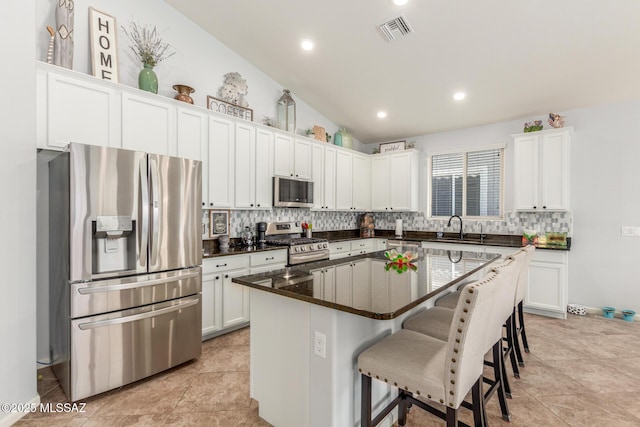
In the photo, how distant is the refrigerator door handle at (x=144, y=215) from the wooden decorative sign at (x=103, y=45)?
1.08 meters

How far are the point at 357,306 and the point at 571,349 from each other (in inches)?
124

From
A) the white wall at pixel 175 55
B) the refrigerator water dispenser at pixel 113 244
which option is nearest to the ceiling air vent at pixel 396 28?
the white wall at pixel 175 55

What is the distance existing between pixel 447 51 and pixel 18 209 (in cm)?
417

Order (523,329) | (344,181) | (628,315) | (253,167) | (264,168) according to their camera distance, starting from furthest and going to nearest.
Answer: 1. (344,181)
2. (264,168)
3. (253,167)
4. (628,315)
5. (523,329)

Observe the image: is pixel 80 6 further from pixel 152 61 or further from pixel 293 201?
pixel 293 201

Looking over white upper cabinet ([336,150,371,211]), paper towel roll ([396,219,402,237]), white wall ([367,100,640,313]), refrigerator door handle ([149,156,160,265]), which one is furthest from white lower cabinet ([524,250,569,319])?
refrigerator door handle ([149,156,160,265])

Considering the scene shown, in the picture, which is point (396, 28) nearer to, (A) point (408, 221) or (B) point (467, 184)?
(B) point (467, 184)

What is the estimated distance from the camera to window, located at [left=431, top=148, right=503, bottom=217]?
16.3ft

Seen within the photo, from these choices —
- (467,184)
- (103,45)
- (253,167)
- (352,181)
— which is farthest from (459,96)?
(103,45)

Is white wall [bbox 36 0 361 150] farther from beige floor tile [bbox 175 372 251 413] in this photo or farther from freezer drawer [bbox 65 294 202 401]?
beige floor tile [bbox 175 372 251 413]

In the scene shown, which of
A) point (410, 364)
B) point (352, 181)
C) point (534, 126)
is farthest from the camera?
point (352, 181)

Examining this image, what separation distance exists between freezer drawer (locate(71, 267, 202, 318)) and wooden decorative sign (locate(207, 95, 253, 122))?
216cm

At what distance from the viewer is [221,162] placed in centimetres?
359

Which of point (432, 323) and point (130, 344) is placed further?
point (130, 344)
